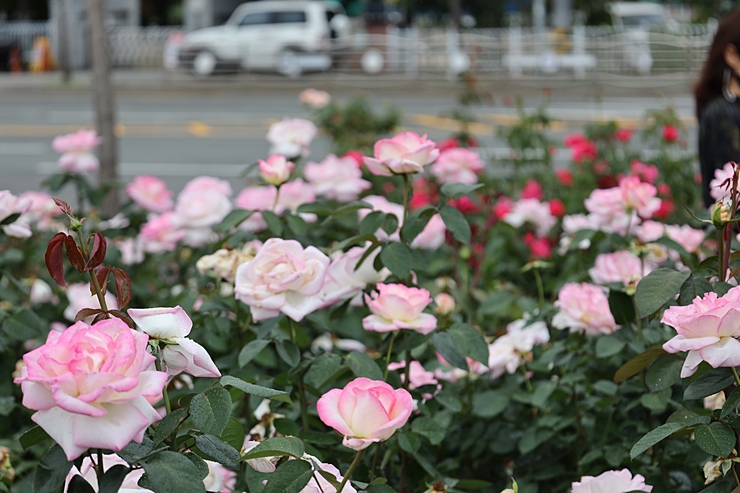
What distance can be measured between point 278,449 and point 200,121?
1234cm

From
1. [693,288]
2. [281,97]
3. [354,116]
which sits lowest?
[281,97]

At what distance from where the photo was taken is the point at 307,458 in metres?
0.95

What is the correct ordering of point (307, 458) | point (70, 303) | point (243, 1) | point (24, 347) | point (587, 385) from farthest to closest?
point (243, 1)
point (70, 303)
point (24, 347)
point (587, 385)
point (307, 458)

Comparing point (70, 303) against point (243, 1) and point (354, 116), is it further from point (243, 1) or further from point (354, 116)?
point (243, 1)

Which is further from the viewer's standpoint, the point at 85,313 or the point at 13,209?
the point at 13,209

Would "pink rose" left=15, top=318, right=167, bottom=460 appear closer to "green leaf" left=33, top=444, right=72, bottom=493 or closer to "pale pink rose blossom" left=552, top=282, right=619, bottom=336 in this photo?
"green leaf" left=33, top=444, right=72, bottom=493

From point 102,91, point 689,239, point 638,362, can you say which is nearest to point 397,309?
point 638,362

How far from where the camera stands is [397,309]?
1259mm

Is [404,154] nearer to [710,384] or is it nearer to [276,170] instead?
[276,170]

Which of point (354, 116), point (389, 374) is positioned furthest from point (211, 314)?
point (354, 116)

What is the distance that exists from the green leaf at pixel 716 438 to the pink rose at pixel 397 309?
400 millimetres

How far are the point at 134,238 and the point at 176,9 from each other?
24707 mm

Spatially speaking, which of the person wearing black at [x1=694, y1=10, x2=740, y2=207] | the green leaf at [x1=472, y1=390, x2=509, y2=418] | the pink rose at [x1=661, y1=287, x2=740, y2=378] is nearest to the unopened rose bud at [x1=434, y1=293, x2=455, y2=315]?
the green leaf at [x1=472, y1=390, x2=509, y2=418]

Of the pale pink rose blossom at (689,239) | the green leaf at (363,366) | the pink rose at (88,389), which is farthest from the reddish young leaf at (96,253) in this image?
the pale pink rose blossom at (689,239)
